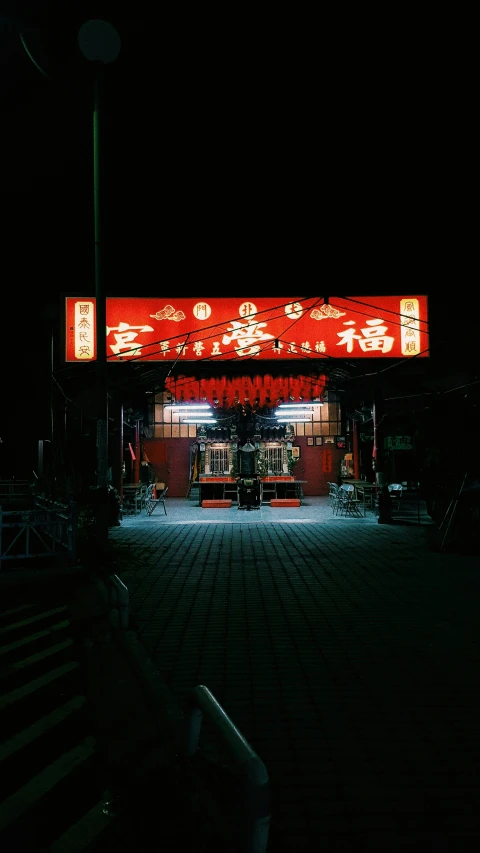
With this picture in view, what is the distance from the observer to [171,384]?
20375 millimetres

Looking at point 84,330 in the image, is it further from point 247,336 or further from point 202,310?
point 247,336

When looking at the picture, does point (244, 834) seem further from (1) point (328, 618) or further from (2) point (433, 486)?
(2) point (433, 486)

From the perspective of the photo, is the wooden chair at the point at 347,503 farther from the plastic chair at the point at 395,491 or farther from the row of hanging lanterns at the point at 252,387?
the row of hanging lanterns at the point at 252,387

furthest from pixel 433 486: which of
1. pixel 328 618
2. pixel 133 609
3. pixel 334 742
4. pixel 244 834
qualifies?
pixel 244 834

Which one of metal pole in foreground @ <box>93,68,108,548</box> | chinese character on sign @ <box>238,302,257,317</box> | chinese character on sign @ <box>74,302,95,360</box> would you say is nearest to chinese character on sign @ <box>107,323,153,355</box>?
chinese character on sign @ <box>74,302,95,360</box>

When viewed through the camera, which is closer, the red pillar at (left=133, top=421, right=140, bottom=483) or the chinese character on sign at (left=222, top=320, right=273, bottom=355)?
the chinese character on sign at (left=222, top=320, right=273, bottom=355)

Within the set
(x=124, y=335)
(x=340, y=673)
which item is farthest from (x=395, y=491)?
(x=340, y=673)

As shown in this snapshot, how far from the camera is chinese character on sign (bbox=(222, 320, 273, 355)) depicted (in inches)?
627

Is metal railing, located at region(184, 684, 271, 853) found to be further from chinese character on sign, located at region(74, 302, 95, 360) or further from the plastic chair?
the plastic chair

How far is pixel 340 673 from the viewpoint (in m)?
5.43

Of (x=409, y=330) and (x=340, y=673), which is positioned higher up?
(x=409, y=330)

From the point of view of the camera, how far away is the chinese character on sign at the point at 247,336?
1593 centimetres

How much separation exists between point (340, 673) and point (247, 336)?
11.7 metres

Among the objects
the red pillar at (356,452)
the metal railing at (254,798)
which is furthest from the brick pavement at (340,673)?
the red pillar at (356,452)
